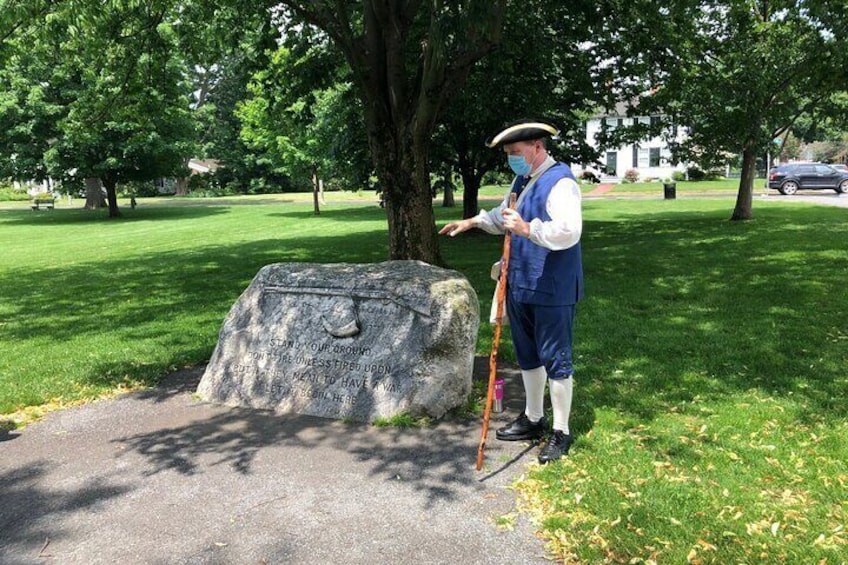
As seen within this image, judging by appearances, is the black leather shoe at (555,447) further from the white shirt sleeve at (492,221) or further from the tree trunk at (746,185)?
the tree trunk at (746,185)

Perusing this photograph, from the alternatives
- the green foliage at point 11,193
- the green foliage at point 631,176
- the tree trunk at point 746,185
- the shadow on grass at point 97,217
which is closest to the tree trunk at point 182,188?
the green foliage at point 11,193

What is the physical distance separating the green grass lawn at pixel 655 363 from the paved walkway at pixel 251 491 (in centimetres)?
38

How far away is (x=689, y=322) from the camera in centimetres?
781

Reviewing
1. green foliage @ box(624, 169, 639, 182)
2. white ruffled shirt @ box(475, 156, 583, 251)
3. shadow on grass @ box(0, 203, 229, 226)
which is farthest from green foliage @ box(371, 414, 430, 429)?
green foliage @ box(624, 169, 639, 182)

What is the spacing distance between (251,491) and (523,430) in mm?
1906

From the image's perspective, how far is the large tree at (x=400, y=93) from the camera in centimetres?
902

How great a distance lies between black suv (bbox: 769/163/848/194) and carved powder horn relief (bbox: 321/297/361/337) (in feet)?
113

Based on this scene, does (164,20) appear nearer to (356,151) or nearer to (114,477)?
(356,151)

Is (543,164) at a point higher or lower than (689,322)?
higher

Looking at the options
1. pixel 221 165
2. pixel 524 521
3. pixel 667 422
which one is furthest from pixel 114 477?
pixel 221 165

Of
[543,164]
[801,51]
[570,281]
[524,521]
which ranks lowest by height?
[524,521]

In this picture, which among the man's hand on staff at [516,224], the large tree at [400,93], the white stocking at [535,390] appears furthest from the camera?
the large tree at [400,93]

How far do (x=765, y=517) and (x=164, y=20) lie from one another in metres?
13.1

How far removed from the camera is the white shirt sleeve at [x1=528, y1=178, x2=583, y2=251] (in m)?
3.85
